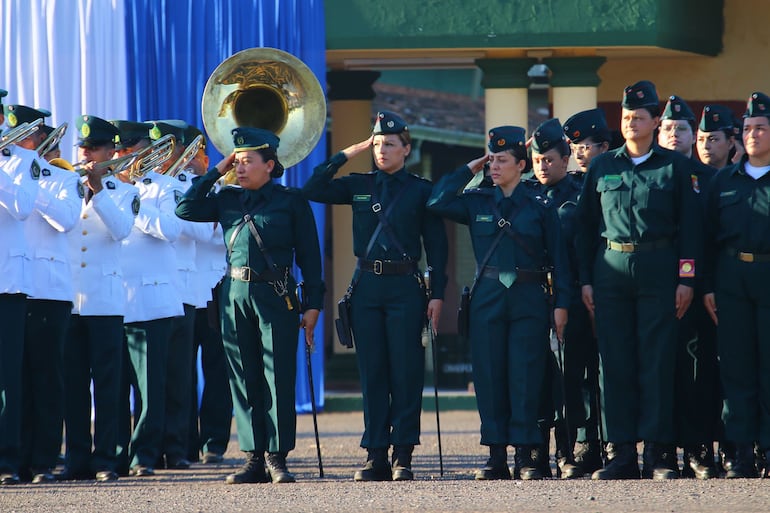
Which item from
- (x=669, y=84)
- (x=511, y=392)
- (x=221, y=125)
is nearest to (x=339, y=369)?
(x=669, y=84)

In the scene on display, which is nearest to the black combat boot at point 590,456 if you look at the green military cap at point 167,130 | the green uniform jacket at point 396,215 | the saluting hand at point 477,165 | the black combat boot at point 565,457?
the black combat boot at point 565,457

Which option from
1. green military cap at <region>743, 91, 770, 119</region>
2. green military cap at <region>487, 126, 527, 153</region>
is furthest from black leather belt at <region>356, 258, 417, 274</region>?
green military cap at <region>743, 91, 770, 119</region>

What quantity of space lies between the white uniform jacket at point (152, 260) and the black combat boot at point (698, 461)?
322 cm

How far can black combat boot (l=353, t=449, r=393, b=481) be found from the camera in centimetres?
882

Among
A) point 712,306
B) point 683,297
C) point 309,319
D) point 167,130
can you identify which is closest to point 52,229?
point 309,319

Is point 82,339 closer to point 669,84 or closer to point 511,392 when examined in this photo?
point 511,392

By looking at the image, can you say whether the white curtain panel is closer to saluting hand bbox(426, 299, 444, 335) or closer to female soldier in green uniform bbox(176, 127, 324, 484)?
female soldier in green uniform bbox(176, 127, 324, 484)

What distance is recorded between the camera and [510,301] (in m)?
8.77

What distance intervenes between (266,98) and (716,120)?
2.74m

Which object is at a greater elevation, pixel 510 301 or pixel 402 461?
pixel 510 301

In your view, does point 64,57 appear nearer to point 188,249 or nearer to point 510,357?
point 188,249

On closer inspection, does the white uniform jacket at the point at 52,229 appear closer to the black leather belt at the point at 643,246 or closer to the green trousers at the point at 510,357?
the green trousers at the point at 510,357

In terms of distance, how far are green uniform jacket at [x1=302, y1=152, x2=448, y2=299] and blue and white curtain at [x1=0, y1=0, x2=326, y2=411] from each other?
439 centimetres

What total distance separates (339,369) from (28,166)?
826 cm
